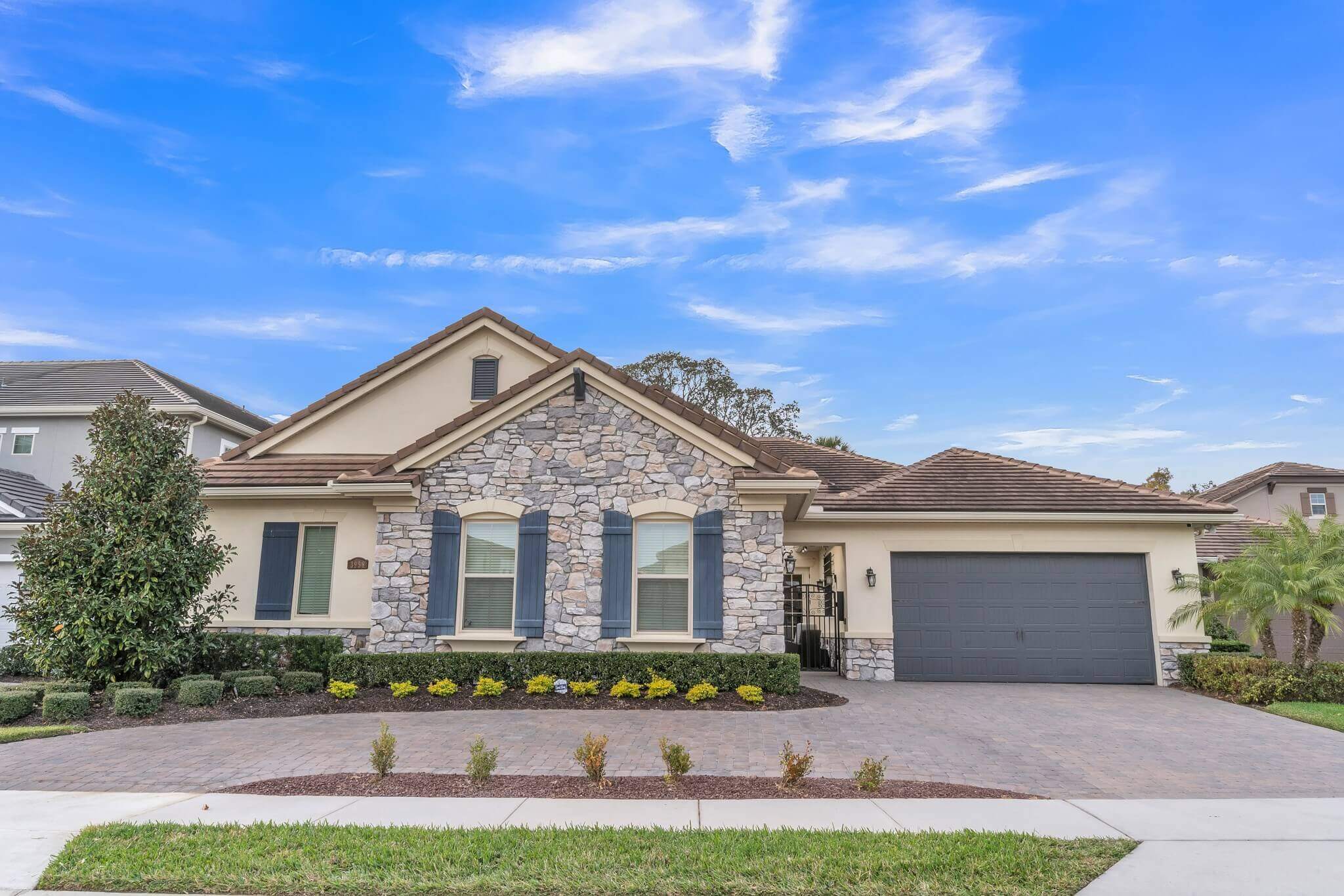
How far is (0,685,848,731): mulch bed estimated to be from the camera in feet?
32.5

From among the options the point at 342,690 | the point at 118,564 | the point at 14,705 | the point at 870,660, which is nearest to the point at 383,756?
the point at 342,690

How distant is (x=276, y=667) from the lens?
39.5 feet

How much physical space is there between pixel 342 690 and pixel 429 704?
1.24 m

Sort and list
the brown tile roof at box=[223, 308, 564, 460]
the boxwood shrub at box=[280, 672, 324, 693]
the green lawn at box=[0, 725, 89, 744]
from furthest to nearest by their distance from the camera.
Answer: the brown tile roof at box=[223, 308, 564, 460] < the boxwood shrub at box=[280, 672, 324, 693] < the green lawn at box=[0, 725, 89, 744]

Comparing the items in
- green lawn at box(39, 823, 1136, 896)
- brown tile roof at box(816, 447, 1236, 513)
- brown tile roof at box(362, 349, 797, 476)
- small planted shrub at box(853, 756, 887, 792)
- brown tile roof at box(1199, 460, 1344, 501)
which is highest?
brown tile roof at box(1199, 460, 1344, 501)

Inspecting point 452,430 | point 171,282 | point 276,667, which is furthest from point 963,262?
point 171,282

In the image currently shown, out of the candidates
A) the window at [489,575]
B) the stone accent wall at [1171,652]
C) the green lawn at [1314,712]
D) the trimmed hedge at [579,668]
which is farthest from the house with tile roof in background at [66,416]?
the green lawn at [1314,712]

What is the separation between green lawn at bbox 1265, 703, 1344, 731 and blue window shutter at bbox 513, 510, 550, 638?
10873mm

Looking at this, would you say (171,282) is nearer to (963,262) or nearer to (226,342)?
(226,342)

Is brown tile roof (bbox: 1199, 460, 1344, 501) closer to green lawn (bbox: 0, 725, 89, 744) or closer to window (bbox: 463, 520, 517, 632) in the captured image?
window (bbox: 463, 520, 517, 632)

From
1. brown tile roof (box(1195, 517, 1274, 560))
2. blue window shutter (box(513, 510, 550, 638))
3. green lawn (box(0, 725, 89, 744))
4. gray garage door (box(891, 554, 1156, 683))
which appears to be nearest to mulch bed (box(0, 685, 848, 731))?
green lawn (box(0, 725, 89, 744))

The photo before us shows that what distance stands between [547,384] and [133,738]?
7.05 metres

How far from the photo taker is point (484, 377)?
1548 centimetres

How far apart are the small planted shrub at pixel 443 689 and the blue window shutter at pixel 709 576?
143 inches
